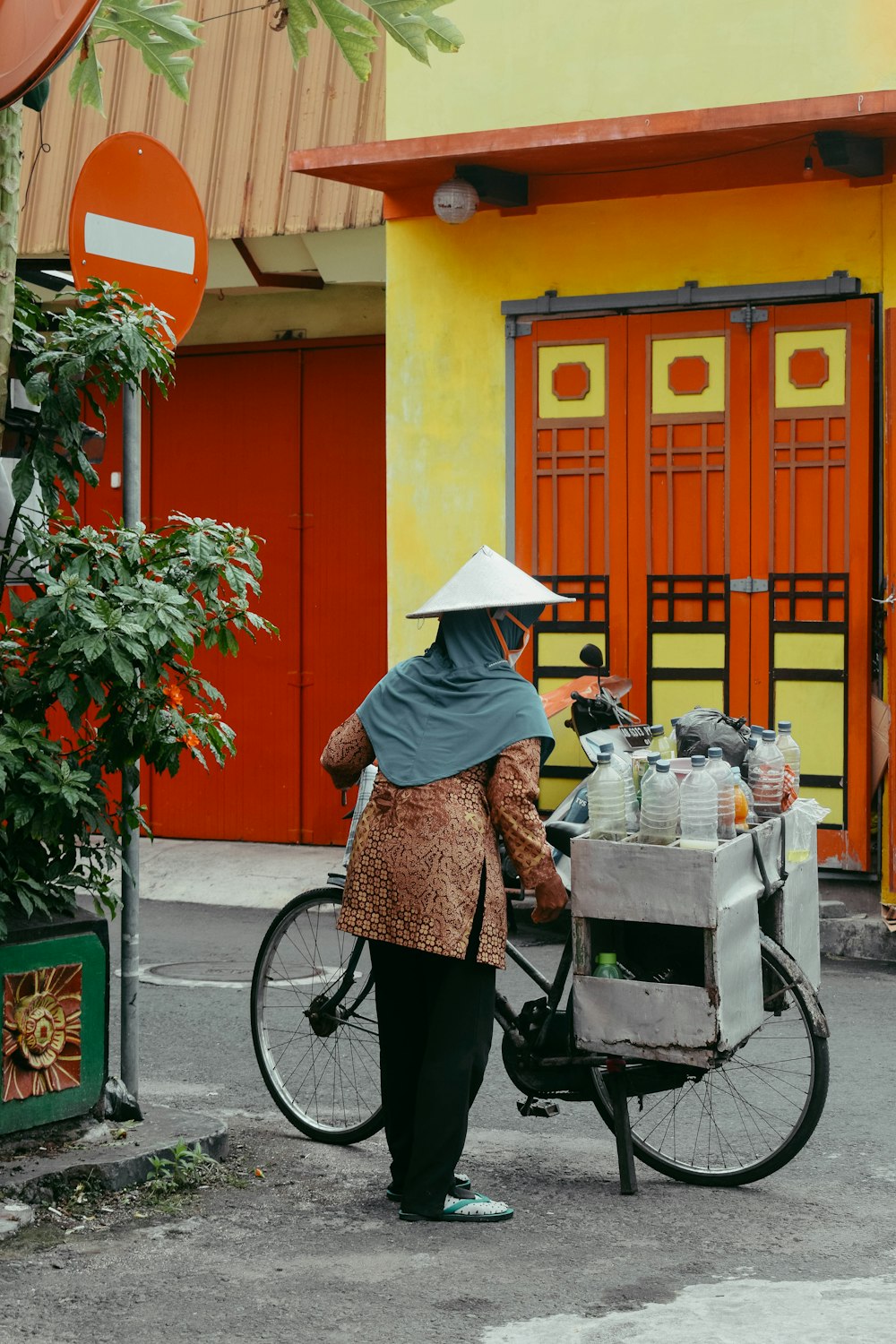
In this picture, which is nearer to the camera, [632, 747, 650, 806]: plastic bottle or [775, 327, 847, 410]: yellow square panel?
[632, 747, 650, 806]: plastic bottle

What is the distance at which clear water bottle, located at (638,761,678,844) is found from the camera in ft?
16.8

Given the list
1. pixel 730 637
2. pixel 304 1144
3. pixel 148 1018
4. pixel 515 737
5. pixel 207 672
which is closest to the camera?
pixel 515 737

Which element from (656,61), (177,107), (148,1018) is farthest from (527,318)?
(148,1018)

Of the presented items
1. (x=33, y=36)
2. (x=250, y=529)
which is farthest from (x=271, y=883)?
(x=33, y=36)

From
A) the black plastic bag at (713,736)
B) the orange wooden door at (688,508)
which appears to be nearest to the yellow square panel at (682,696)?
the orange wooden door at (688,508)

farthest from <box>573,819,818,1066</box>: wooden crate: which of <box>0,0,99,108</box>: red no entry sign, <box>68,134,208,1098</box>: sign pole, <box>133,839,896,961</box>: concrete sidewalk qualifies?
<box>133,839,896,961</box>: concrete sidewalk

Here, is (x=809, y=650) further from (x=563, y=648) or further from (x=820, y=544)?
(x=563, y=648)

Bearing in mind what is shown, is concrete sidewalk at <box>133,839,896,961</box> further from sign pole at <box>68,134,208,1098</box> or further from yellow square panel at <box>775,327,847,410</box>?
sign pole at <box>68,134,208,1098</box>

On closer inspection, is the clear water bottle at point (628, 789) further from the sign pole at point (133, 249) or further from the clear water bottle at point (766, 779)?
the sign pole at point (133, 249)

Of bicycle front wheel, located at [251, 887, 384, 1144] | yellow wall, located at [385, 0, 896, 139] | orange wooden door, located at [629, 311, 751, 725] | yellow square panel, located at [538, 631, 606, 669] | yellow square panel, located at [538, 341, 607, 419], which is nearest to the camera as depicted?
bicycle front wheel, located at [251, 887, 384, 1144]

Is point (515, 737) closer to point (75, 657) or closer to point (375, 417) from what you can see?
point (75, 657)

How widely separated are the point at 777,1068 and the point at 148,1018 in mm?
3001

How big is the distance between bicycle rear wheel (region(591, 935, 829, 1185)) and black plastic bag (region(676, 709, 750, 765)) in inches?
25.8

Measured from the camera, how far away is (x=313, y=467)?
12109 mm
